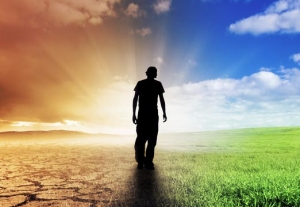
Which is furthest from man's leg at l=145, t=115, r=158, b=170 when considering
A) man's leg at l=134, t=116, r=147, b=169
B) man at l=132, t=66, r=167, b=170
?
man's leg at l=134, t=116, r=147, b=169

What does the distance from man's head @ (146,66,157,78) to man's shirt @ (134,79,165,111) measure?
116mm

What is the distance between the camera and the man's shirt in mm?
6852

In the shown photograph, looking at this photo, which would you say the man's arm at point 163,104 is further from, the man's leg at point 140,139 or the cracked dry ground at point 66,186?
the cracked dry ground at point 66,186

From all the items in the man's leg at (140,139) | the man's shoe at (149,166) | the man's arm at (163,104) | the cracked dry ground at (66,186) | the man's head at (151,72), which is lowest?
the cracked dry ground at (66,186)

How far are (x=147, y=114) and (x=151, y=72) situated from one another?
96 cm

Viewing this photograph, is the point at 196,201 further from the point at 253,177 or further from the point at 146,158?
the point at 146,158

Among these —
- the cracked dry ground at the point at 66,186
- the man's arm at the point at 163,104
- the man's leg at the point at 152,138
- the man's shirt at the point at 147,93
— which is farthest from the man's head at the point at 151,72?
the cracked dry ground at the point at 66,186

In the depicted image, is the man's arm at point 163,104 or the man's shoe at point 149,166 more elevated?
the man's arm at point 163,104

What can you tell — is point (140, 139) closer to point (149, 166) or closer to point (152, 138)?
point (152, 138)

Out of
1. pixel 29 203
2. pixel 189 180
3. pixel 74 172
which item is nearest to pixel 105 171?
pixel 74 172

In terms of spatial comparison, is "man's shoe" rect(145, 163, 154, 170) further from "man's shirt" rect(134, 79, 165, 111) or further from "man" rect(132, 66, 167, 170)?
"man's shirt" rect(134, 79, 165, 111)

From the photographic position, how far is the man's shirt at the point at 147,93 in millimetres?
6852

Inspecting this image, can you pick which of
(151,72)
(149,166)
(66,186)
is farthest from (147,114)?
(66,186)

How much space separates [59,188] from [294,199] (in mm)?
3590
